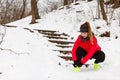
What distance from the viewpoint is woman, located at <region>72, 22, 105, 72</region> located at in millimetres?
6242

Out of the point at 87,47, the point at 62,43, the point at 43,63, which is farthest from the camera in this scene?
the point at 62,43

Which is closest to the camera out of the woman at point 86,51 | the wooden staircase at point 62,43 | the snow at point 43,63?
the snow at point 43,63

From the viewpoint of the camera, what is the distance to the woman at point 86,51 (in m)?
6.24

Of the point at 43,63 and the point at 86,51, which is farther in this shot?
the point at 43,63

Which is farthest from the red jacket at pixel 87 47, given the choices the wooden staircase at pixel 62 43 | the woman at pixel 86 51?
the wooden staircase at pixel 62 43

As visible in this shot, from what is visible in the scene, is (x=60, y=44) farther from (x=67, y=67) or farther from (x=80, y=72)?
(x=80, y=72)

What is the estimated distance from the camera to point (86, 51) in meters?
6.51

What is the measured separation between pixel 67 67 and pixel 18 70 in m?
1.39

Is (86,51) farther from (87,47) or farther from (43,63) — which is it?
(43,63)

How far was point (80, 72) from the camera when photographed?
6.25 m

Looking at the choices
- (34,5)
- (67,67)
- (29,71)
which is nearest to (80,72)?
(67,67)

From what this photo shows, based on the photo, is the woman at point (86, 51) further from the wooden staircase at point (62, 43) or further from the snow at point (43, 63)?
the wooden staircase at point (62, 43)

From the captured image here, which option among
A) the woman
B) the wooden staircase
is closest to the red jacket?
the woman

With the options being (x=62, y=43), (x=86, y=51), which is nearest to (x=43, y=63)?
(x=86, y=51)
